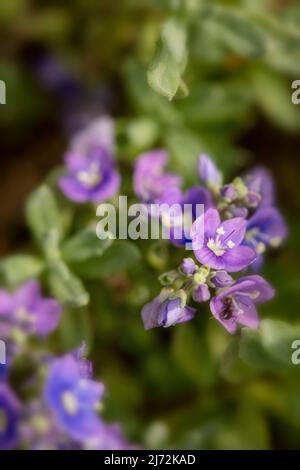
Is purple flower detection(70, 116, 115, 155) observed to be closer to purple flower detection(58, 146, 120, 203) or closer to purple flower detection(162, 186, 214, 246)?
purple flower detection(58, 146, 120, 203)

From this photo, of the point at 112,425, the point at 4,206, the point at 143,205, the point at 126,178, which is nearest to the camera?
the point at 143,205

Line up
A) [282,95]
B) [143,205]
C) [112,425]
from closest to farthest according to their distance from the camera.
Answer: [143,205], [112,425], [282,95]

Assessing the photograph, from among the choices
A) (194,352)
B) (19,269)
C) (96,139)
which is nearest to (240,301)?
(19,269)

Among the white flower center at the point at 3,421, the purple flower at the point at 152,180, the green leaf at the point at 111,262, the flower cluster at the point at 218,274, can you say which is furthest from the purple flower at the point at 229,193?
the white flower center at the point at 3,421

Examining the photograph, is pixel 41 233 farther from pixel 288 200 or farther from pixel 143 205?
pixel 288 200

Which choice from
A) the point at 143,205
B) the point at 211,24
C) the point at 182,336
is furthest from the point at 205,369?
the point at 211,24
